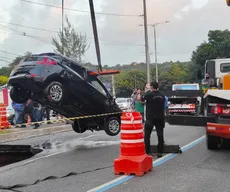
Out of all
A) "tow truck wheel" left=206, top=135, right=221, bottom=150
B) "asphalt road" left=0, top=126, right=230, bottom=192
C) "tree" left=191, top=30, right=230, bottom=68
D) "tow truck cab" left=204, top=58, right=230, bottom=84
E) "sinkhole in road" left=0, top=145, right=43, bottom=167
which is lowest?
"sinkhole in road" left=0, top=145, right=43, bottom=167

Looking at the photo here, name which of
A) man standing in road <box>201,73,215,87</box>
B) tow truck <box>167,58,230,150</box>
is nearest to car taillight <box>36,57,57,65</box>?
tow truck <box>167,58,230,150</box>

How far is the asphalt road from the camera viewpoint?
5738 mm

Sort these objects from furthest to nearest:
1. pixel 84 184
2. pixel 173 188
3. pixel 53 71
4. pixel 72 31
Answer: pixel 72 31
pixel 53 71
pixel 84 184
pixel 173 188

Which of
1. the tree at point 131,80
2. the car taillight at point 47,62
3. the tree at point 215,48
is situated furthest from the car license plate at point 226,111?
the tree at point 131,80

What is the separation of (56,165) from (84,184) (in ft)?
6.70

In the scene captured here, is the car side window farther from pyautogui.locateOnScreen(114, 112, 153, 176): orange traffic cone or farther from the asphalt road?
pyautogui.locateOnScreen(114, 112, 153, 176): orange traffic cone

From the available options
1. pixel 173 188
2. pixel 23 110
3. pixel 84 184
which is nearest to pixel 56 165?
pixel 84 184

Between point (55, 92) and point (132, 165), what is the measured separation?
13.3 feet

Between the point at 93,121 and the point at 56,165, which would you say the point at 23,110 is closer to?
the point at 93,121

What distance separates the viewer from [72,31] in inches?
1203

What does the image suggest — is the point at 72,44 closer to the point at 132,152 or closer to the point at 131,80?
the point at 132,152

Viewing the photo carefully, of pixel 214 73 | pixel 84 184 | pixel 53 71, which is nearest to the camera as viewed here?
pixel 84 184

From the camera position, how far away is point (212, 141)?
28.8 feet

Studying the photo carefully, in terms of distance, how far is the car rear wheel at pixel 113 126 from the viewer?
36.7 feet
